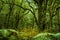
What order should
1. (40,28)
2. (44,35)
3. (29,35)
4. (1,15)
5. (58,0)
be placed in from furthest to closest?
1. (1,15)
2. (58,0)
3. (40,28)
4. (29,35)
5. (44,35)

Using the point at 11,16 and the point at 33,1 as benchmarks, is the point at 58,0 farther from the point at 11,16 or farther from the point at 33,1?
the point at 11,16

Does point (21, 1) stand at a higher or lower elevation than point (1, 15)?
higher

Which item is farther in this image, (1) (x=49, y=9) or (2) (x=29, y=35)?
(1) (x=49, y=9)

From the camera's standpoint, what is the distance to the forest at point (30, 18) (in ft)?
25.2

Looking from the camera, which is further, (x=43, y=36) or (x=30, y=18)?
(x=30, y=18)

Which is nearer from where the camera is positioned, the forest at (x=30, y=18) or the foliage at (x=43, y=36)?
the foliage at (x=43, y=36)

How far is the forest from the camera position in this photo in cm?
768

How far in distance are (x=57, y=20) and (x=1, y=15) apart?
12.2 feet

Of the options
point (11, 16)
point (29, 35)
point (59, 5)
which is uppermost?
point (59, 5)

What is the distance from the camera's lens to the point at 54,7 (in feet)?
29.3

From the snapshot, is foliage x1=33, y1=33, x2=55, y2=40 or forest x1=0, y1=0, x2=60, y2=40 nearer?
foliage x1=33, y1=33, x2=55, y2=40

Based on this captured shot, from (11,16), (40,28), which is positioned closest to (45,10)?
(40,28)

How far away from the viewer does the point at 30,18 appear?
1067 centimetres

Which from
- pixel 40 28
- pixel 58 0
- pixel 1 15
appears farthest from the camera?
pixel 1 15
